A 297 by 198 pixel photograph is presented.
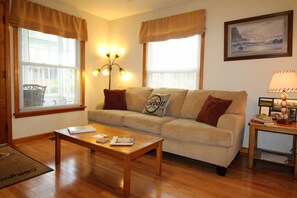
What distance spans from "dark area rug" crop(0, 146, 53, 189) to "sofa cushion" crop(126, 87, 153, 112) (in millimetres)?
1639

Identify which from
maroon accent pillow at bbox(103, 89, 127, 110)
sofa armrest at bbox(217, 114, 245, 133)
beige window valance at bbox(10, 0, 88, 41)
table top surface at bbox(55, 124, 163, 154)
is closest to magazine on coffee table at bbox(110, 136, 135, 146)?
table top surface at bbox(55, 124, 163, 154)

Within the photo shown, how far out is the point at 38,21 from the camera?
3.18 metres

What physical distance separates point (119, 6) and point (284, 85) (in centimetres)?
293

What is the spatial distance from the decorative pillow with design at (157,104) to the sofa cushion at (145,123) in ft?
0.50

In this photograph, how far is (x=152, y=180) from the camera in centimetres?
207

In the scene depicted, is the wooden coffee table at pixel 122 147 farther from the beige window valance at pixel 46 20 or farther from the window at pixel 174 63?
the beige window valance at pixel 46 20

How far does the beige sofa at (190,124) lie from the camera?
219 cm

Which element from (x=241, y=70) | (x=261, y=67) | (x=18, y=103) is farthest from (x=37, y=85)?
(x=261, y=67)

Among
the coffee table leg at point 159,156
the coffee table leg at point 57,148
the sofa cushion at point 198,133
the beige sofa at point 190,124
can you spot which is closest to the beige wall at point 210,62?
the beige sofa at point 190,124

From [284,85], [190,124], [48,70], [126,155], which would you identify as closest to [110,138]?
[126,155]

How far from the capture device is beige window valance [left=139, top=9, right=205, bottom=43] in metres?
3.23

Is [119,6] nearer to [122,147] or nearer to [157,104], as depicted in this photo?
[157,104]

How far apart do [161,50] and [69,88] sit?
1.90 m

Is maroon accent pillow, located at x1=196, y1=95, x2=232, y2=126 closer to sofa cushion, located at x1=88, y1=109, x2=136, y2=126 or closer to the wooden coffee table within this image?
the wooden coffee table
